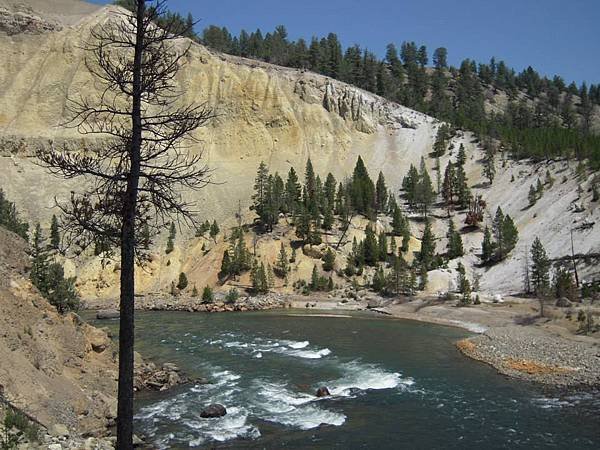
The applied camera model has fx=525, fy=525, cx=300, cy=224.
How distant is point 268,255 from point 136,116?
224ft

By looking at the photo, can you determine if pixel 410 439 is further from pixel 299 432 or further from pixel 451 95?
pixel 451 95

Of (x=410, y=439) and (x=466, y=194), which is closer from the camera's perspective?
(x=410, y=439)

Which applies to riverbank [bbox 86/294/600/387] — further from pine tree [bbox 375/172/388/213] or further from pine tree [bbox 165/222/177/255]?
pine tree [bbox 375/172/388/213]

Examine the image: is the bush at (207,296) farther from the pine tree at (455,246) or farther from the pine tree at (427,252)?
the pine tree at (455,246)

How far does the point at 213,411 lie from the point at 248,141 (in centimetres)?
8711

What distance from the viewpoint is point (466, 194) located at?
9188 cm

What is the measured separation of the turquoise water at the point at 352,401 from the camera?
70.7ft

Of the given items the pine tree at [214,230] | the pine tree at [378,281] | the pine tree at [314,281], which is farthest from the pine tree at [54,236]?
the pine tree at [378,281]

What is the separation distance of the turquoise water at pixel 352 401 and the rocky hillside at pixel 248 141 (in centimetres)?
3387

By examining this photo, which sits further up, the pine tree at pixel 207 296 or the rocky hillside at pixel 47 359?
the rocky hillside at pixel 47 359

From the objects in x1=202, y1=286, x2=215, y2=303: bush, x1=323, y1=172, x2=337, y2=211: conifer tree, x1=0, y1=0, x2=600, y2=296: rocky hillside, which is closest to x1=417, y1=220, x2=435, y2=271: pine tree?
x1=0, y1=0, x2=600, y2=296: rocky hillside

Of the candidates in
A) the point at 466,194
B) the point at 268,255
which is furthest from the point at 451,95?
the point at 268,255

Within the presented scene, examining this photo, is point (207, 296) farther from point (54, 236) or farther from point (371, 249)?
point (54, 236)

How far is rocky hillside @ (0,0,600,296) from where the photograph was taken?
74.9m
